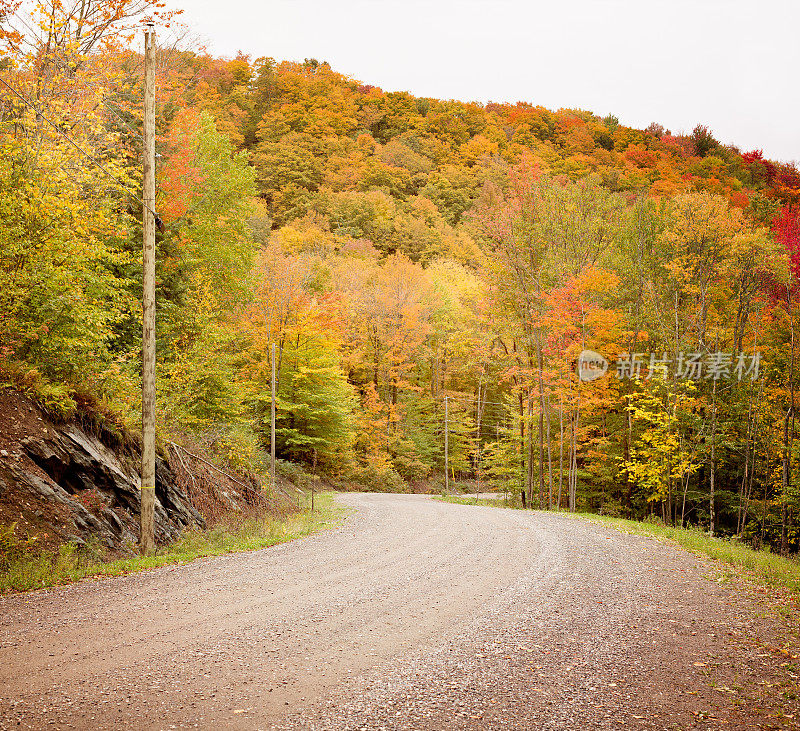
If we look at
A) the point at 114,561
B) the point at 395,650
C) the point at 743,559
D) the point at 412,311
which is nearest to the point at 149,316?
the point at 114,561

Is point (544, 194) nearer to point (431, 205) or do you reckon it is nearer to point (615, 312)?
point (615, 312)

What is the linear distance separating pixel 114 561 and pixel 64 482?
1.59 metres

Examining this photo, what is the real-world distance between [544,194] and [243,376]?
16.7m

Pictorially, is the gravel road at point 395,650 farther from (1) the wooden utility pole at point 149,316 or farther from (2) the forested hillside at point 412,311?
(2) the forested hillside at point 412,311

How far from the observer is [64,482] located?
912 centimetres

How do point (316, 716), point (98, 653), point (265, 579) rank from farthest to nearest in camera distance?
point (265, 579), point (98, 653), point (316, 716)

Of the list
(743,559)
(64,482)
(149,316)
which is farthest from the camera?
(743,559)

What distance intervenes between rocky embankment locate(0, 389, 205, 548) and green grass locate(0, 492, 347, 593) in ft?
1.12

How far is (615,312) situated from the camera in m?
22.9

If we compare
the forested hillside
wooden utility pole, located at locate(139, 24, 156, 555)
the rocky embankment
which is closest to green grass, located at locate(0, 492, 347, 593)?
the rocky embankment

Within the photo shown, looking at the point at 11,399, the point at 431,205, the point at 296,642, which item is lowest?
the point at 296,642

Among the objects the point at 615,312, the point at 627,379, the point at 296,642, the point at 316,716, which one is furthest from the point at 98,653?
the point at 627,379

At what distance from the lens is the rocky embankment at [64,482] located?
812cm

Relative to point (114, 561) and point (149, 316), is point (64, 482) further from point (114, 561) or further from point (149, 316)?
point (149, 316)
